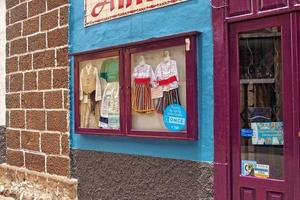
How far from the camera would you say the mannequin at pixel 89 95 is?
689 centimetres

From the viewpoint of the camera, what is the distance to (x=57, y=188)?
25.3 feet

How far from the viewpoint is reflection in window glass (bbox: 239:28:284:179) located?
4.86m

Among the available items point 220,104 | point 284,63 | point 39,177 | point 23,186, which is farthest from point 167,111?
point 23,186

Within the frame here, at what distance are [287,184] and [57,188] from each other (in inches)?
157

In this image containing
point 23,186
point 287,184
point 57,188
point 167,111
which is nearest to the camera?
point 287,184

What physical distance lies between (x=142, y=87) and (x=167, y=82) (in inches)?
18.0

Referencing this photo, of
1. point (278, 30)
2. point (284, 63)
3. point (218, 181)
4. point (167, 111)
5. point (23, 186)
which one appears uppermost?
point (278, 30)

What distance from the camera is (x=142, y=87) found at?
20.0 feet

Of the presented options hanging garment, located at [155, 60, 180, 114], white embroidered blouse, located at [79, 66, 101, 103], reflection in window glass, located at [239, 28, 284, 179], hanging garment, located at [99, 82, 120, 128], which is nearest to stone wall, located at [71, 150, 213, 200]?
hanging garment, located at [99, 82, 120, 128]

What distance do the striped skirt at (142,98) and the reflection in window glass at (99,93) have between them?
1.22 ft

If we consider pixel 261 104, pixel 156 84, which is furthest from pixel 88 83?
pixel 261 104

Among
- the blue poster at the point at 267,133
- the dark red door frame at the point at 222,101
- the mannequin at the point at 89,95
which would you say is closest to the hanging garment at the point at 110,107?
the mannequin at the point at 89,95

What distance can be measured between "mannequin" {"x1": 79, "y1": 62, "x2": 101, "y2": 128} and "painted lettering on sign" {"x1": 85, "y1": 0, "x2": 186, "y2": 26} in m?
0.64

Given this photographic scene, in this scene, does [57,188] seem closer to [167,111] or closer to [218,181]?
[167,111]
